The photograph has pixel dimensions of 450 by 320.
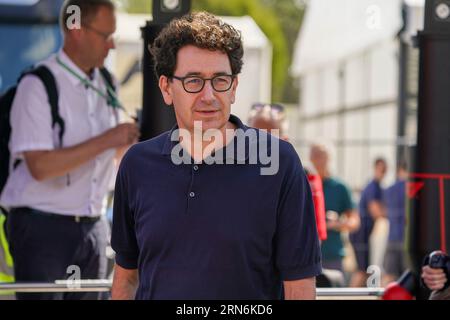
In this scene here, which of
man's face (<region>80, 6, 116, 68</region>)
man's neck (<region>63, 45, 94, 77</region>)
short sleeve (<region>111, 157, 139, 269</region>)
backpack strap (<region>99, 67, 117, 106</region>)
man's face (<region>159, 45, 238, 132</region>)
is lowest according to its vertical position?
short sleeve (<region>111, 157, 139, 269</region>)

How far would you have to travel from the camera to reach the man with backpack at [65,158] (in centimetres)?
417

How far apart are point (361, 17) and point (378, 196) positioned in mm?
2037

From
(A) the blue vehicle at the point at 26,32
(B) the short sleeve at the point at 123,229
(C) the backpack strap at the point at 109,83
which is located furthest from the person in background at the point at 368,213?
(B) the short sleeve at the point at 123,229

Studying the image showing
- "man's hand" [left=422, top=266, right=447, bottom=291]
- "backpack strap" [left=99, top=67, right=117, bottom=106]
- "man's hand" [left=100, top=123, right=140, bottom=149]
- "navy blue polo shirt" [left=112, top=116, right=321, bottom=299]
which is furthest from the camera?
"backpack strap" [left=99, top=67, right=117, bottom=106]

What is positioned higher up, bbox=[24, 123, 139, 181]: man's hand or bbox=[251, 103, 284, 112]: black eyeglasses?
bbox=[251, 103, 284, 112]: black eyeglasses

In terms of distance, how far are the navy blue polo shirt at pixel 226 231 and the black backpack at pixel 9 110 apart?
6.00 ft

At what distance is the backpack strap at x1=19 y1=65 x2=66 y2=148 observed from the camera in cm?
420

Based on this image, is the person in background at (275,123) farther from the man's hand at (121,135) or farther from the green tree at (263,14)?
the green tree at (263,14)

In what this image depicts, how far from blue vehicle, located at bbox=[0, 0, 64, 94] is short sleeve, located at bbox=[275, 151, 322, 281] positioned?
344 centimetres

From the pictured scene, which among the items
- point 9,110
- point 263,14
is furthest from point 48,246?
point 263,14

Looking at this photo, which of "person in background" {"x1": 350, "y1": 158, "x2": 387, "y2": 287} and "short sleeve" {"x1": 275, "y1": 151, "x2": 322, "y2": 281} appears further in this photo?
"person in background" {"x1": 350, "y1": 158, "x2": 387, "y2": 287}

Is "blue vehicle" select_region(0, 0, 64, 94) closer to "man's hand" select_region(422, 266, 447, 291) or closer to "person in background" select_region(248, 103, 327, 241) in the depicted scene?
"person in background" select_region(248, 103, 327, 241)

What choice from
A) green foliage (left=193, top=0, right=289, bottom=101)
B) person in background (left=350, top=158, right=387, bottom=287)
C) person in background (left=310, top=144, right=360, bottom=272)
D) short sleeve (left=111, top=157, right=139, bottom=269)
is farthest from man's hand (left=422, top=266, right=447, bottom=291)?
green foliage (left=193, top=0, right=289, bottom=101)

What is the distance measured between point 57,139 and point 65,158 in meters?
0.12
